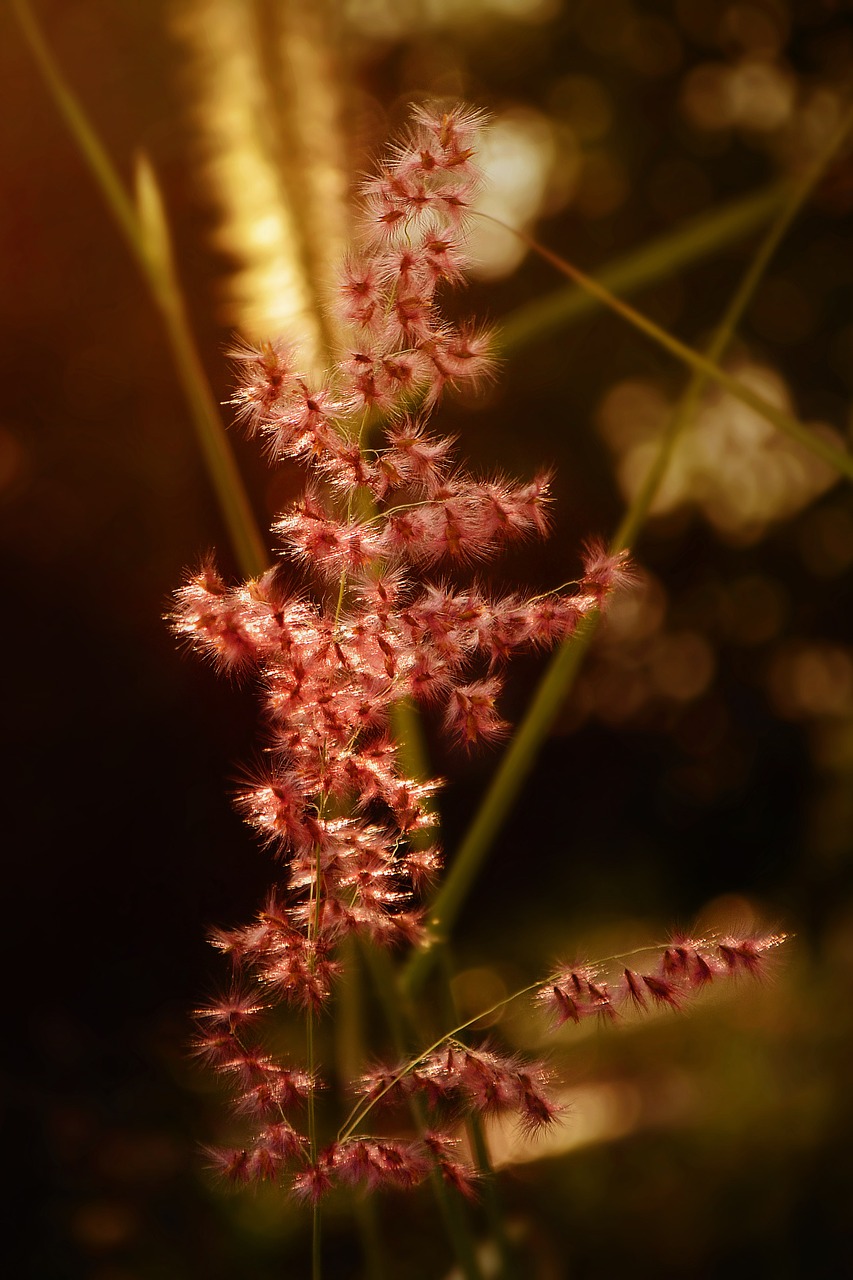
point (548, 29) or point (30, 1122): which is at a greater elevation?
point (548, 29)

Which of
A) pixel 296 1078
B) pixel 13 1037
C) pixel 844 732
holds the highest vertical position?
pixel 844 732

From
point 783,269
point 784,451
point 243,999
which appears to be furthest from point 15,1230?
point 783,269

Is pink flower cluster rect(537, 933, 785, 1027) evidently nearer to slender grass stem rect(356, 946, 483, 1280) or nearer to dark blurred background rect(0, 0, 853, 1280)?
slender grass stem rect(356, 946, 483, 1280)

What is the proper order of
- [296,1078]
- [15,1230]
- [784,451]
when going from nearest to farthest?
1. [296,1078]
2. [15,1230]
3. [784,451]

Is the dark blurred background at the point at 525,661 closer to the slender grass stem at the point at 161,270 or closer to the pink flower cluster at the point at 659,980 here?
the slender grass stem at the point at 161,270

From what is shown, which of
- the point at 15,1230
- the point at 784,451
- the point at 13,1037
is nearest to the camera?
the point at 15,1230

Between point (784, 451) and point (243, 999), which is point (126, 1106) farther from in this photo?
point (784, 451)

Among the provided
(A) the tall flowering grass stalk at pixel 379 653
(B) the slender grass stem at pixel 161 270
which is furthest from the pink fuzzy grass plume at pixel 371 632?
(B) the slender grass stem at pixel 161 270

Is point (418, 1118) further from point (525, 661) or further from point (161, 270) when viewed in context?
point (525, 661)
